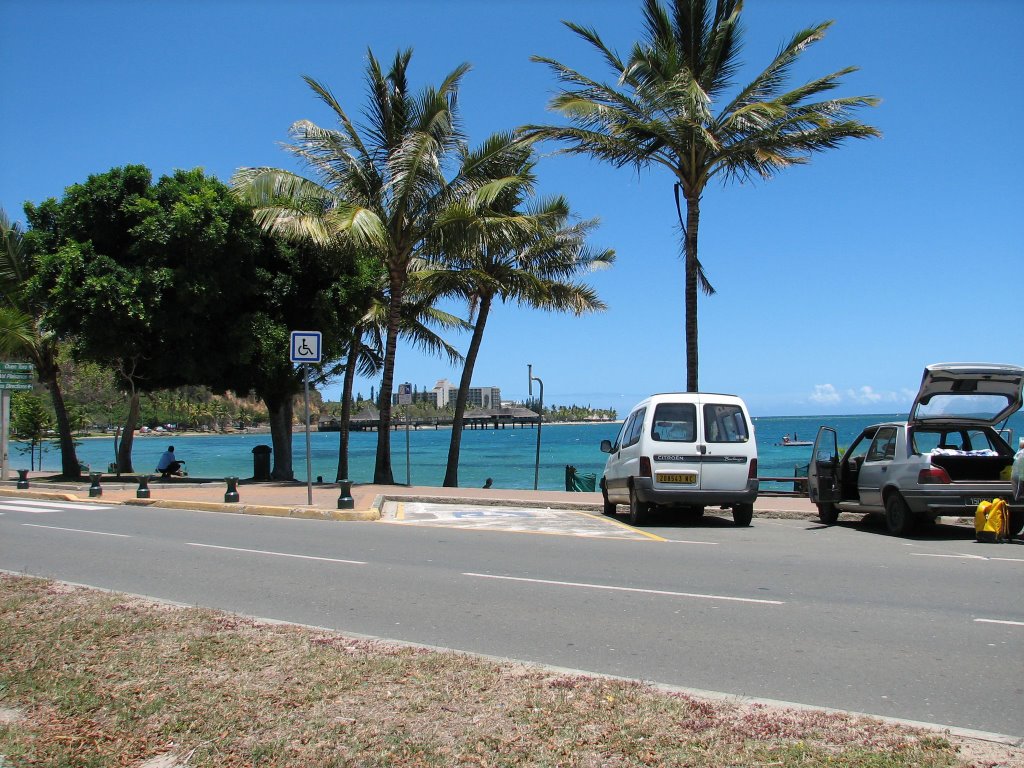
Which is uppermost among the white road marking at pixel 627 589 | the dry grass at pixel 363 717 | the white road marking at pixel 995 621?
the dry grass at pixel 363 717

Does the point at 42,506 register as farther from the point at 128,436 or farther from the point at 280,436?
the point at 128,436

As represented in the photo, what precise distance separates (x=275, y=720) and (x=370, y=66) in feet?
66.1

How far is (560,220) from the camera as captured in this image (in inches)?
1076

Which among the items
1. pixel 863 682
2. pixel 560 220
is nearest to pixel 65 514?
pixel 863 682

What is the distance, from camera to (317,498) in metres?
18.2

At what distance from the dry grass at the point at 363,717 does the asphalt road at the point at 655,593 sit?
71 centimetres

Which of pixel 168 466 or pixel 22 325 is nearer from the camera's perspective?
pixel 22 325

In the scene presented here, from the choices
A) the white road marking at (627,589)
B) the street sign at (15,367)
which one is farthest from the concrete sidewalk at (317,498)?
the white road marking at (627,589)

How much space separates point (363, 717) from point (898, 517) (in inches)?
408

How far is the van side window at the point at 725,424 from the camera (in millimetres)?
13547

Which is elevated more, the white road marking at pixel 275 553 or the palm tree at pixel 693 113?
the palm tree at pixel 693 113

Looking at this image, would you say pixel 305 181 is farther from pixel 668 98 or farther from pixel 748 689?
pixel 748 689

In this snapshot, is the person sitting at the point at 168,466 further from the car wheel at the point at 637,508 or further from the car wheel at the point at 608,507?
the car wheel at the point at 637,508

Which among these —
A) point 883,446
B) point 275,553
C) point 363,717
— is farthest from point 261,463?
point 363,717
